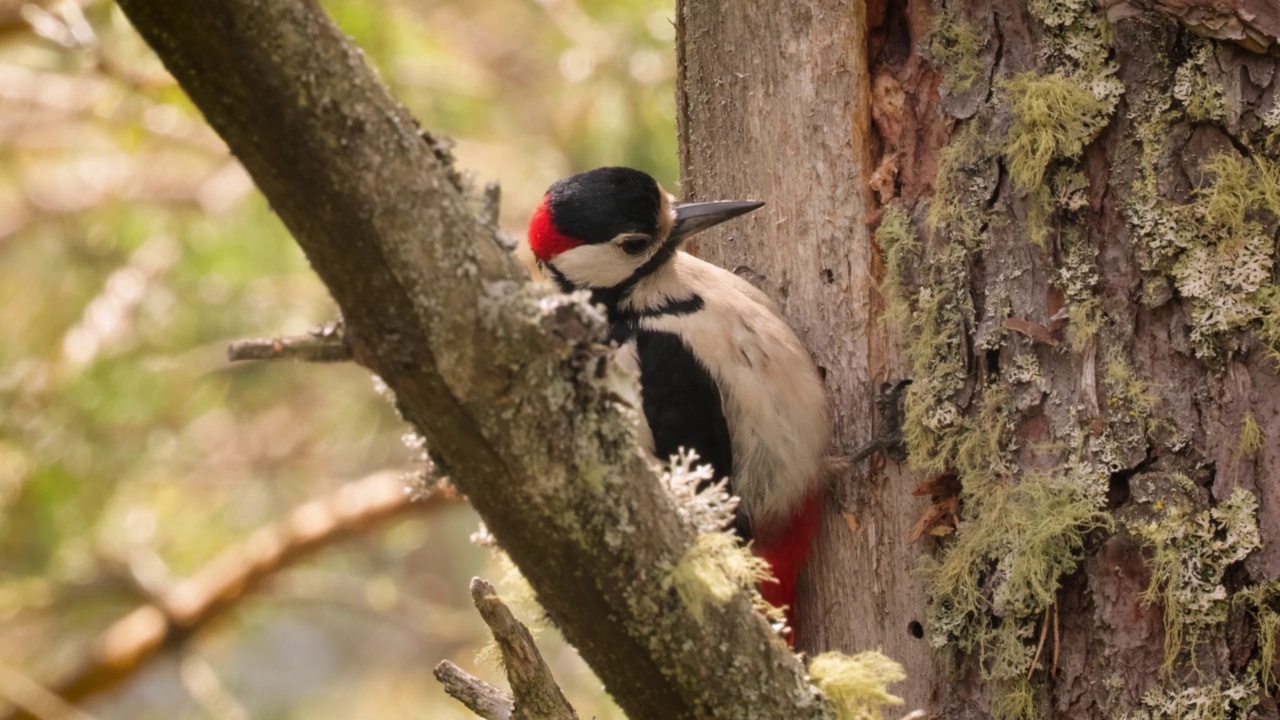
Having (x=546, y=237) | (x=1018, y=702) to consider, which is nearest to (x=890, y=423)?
(x=1018, y=702)

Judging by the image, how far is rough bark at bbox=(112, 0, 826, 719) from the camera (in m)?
1.13

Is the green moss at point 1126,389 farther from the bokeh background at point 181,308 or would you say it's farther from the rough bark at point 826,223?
the bokeh background at point 181,308

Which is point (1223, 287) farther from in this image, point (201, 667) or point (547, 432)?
point (201, 667)

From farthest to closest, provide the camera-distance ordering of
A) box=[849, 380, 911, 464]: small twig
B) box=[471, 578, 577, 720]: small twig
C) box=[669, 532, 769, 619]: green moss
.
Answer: box=[849, 380, 911, 464]: small twig
box=[471, 578, 577, 720]: small twig
box=[669, 532, 769, 619]: green moss

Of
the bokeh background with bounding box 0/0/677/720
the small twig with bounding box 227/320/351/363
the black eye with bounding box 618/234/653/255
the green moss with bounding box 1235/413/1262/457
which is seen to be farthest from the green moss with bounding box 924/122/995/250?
the bokeh background with bounding box 0/0/677/720

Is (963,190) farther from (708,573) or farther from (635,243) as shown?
(708,573)

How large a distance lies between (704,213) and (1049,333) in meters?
0.75

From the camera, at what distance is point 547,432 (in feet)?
4.10

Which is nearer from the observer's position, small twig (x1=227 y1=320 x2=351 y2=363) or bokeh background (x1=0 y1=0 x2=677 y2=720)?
small twig (x1=227 y1=320 x2=351 y2=363)

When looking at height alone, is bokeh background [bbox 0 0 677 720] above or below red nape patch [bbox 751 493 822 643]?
above

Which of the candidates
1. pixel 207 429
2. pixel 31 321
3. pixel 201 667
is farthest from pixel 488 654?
pixel 207 429

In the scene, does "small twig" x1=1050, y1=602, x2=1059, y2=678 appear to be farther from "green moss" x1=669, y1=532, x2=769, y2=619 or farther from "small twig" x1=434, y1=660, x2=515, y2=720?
"small twig" x1=434, y1=660, x2=515, y2=720

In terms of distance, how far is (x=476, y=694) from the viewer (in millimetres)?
1605

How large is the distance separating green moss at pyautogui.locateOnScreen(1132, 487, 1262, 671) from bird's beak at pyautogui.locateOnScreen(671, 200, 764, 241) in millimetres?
946
